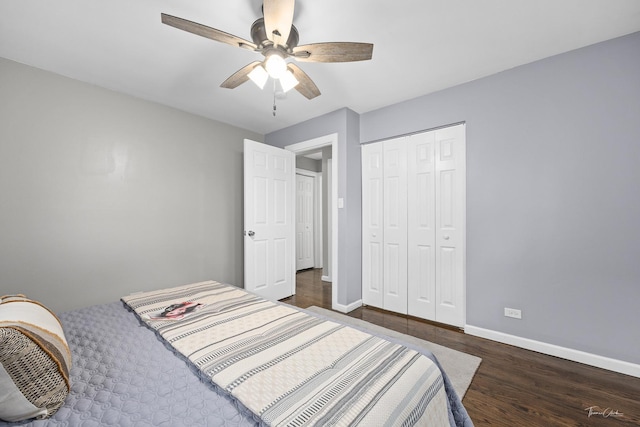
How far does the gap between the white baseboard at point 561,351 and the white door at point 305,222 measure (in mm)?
3515

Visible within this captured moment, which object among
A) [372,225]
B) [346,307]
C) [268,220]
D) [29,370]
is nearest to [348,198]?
[372,225]

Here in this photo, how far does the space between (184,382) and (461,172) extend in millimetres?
2751

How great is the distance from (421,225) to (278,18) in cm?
234

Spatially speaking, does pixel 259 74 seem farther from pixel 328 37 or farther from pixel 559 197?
pixel 559 197

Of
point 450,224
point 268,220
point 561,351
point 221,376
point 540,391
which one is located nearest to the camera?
point 221,376

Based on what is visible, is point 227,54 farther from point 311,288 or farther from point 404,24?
point 311,288

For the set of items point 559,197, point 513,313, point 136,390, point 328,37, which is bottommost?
point 513,313

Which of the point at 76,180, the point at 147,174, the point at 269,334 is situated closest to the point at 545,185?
the point at 269,334

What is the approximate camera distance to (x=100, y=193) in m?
2.63

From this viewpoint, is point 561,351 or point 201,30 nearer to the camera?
point 201,30

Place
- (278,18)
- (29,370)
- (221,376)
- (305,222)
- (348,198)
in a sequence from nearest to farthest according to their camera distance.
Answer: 1. (29,370)
2. (221,376)
3. (278,18)
4. (348,198)
5. (305,222)

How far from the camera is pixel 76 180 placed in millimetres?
2496

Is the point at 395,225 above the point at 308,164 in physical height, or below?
below

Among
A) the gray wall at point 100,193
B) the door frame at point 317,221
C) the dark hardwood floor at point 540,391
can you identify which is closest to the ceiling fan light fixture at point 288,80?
the gray wall at point 100,193
